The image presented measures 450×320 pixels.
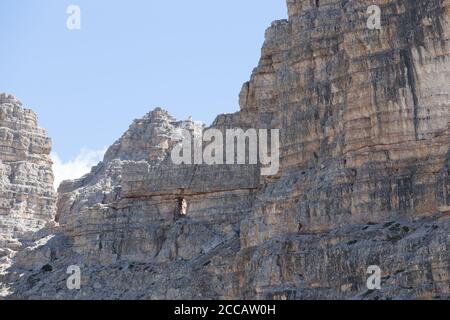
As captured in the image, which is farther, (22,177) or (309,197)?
(22,177)

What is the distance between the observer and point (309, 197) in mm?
101875

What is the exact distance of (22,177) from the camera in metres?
147

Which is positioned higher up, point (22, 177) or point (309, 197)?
point (22, 177)

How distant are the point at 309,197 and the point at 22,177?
5590cm

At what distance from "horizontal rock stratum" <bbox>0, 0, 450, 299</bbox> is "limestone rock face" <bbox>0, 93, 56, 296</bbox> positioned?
5.07 metres

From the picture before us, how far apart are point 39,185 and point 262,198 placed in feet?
156

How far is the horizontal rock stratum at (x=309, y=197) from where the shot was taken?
305 ft

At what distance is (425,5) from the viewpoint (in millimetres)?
98312

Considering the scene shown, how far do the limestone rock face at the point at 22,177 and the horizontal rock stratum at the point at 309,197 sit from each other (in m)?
5.07

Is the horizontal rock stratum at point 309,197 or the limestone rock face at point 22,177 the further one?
the limestone rock face at point 22,177

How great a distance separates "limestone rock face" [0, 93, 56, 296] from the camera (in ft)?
465

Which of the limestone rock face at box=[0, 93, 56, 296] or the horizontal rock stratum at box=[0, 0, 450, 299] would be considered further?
the limestone rock face at box=[0, 93, 56, 296]

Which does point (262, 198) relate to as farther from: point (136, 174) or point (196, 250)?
point (136, 174)
